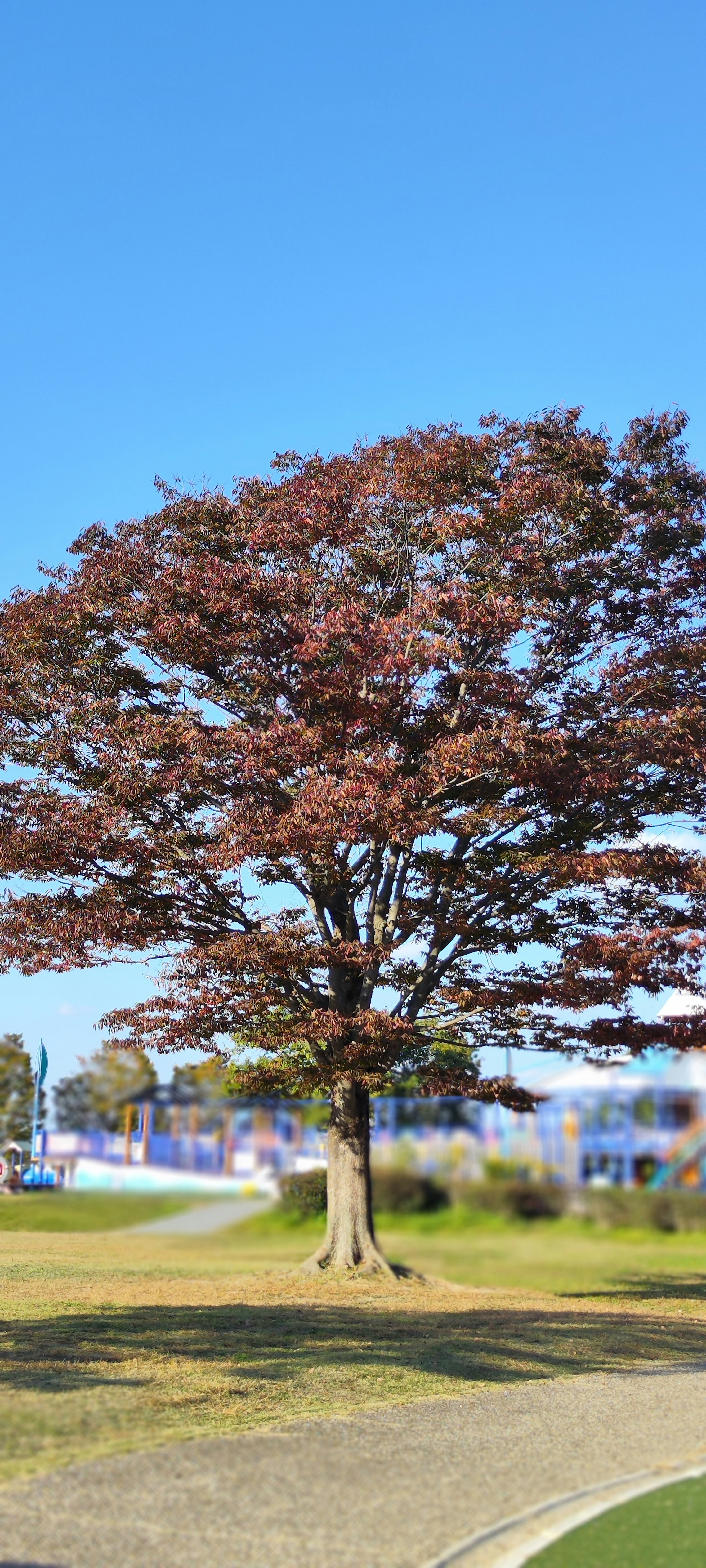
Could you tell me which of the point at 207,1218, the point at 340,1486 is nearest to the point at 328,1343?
the point at 207,1218

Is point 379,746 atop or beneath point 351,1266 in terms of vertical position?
atop

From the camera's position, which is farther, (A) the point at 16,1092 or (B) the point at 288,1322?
(A) the point at 16,1092

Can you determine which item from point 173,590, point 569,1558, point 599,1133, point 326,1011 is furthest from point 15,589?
point 569,1558

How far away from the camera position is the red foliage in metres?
15.7

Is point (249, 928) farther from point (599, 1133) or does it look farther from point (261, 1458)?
point (261, 1458)

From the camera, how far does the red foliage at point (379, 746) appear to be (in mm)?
15656

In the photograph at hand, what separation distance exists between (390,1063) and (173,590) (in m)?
6.62

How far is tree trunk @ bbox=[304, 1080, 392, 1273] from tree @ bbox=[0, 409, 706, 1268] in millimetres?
39

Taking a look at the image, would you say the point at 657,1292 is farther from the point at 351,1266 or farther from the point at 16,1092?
the point at 16,1092

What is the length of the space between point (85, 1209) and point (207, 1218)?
1761 millimetres

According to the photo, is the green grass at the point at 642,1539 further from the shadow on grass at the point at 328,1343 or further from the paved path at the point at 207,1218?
the paved path at the point at 207,1218

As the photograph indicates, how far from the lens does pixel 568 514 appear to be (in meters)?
17.6

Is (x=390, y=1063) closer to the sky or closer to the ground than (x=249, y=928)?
closer to the ground

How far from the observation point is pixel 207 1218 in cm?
1334
